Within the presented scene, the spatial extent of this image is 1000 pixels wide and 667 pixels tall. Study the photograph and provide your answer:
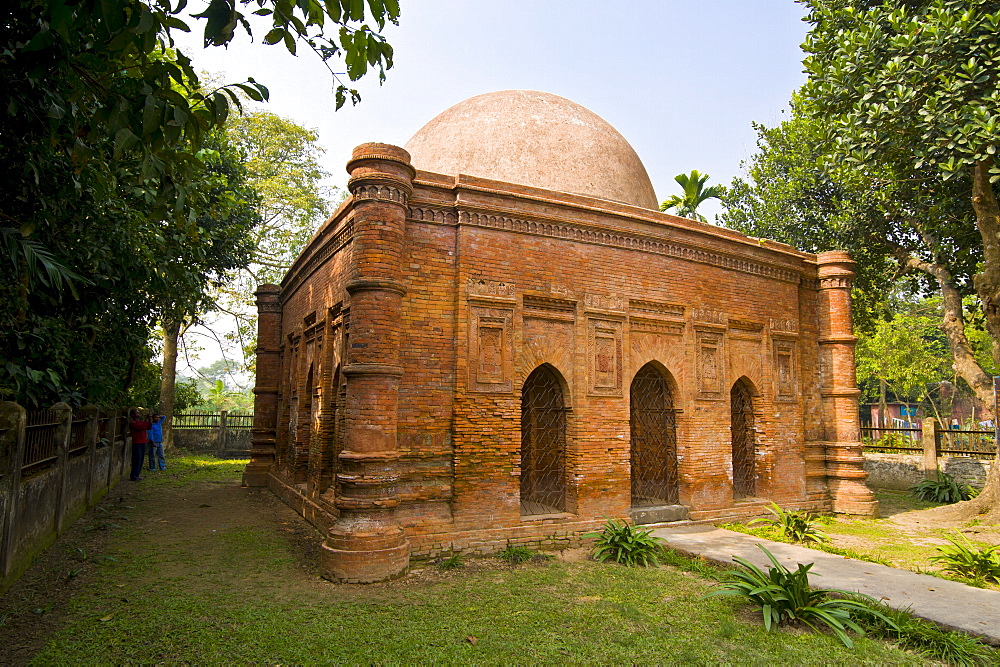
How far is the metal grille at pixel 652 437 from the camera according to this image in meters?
9.60

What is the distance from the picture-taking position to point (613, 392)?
873 centimetres

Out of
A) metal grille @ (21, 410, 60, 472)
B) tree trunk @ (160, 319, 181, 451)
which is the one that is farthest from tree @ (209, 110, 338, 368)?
metal grille @ (21, 410, 60, 472)

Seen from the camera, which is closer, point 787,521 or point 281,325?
point 787,521

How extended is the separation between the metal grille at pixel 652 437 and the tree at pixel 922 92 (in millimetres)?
5321

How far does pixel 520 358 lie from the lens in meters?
8.13

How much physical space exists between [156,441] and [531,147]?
1307 centimetres

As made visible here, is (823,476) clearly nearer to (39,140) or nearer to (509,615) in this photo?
(509,615)

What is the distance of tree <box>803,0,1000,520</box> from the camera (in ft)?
28.1

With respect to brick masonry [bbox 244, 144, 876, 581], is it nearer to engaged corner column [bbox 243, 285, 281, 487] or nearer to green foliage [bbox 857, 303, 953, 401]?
engaged corner column [bbox 243, 285, 281, 487]

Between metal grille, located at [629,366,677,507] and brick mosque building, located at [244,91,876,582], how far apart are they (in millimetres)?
34

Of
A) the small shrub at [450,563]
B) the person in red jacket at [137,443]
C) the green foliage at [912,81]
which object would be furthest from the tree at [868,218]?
the person in red jacket at [137,443]

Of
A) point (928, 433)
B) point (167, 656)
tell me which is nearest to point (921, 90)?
point (928, 433)

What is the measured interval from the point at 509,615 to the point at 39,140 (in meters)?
5.42

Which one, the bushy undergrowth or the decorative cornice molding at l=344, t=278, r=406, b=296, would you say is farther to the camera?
the bushy undergrowth
